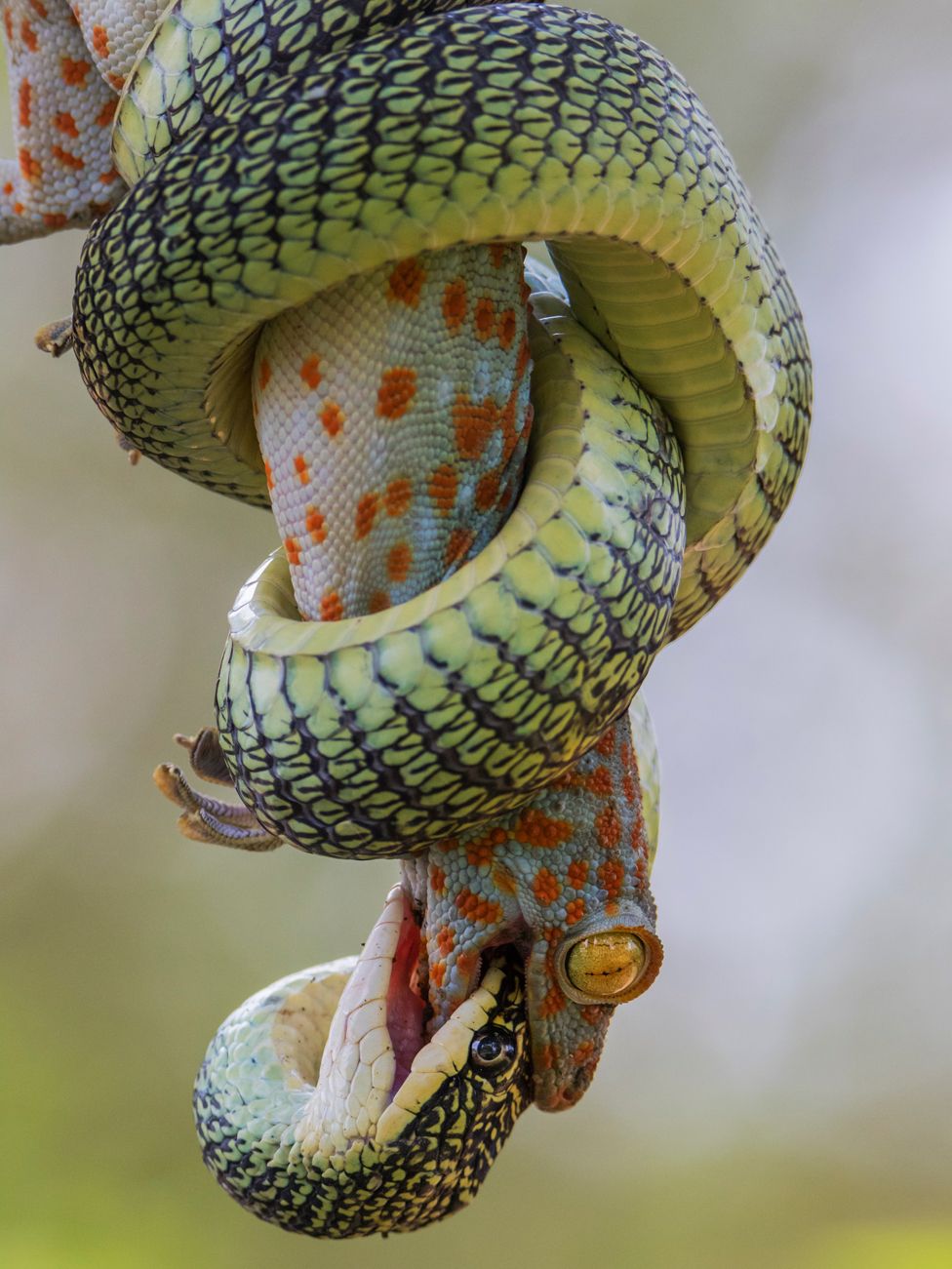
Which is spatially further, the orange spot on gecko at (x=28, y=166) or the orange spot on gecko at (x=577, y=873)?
the orange spot on gecko at (x=28, y=166)

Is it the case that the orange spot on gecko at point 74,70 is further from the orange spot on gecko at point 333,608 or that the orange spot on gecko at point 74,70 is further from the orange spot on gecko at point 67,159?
the orange spot on gecko at point 333,608

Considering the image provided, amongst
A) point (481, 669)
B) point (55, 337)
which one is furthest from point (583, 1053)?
point (55, 337)

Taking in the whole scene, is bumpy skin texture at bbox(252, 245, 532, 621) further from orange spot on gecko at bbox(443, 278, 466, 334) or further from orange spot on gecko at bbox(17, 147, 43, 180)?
orange spot on gecko at bbox(17, 147, 43, 180)

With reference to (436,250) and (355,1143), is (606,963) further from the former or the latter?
(436,250)

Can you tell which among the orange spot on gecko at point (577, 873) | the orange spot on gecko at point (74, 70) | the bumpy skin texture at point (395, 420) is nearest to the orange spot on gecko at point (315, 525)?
the bumpy skin texture at point (395, 420)

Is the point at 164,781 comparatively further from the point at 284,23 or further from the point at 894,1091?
the point at 894,1091

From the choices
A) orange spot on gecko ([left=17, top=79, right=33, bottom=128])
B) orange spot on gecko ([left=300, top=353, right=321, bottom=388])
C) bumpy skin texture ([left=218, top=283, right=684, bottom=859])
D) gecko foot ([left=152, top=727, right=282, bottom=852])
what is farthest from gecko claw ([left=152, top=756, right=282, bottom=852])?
orange spot on gecko ([left=17, top=79, right=33, bottom=128])

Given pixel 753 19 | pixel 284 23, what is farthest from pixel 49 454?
pixel 284 23
